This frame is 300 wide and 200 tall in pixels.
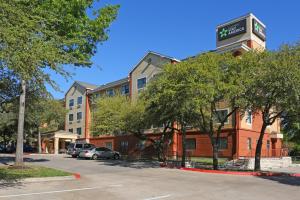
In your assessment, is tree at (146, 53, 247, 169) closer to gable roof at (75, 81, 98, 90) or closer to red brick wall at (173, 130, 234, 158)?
red brick wall at (173, 130, 234, 158)

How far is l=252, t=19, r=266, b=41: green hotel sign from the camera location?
48.7m

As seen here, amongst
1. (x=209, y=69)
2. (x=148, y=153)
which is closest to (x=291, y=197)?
(x=209, y=69)

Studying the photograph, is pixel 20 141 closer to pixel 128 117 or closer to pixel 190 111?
pixel 190 111

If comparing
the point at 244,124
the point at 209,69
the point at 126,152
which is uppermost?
the point at 209,69

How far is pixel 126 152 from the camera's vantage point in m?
56.2

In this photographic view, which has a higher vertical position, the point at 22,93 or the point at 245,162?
the point at 22,93

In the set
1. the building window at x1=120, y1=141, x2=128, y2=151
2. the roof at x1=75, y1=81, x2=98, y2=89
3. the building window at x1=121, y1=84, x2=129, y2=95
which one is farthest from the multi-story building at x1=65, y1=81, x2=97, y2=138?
the building window at x1=120, y1=141, x2=128, y2=151

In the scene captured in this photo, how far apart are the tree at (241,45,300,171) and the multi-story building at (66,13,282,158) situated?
7.41m

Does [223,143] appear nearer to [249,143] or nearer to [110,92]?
[249,143]

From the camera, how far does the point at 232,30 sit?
5062cm

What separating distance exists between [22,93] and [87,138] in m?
43.9

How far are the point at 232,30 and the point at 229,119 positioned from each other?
1376 centimetres

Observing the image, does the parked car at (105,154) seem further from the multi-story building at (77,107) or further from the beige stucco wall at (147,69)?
the multi-story building at (77,107)

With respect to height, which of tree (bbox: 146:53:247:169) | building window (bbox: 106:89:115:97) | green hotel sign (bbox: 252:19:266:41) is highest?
green hotel sign (bbox: 252:19:266:41)
